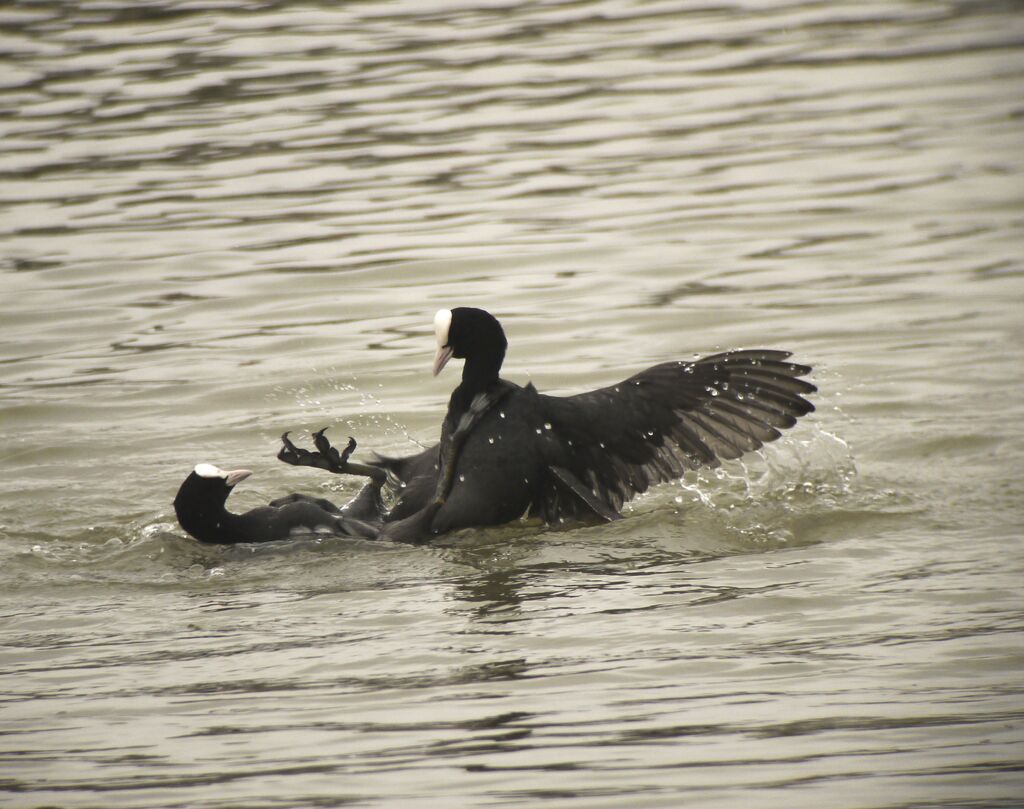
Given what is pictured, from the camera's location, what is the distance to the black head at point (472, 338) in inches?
275

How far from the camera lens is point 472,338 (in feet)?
23.0

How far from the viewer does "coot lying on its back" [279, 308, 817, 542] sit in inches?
273

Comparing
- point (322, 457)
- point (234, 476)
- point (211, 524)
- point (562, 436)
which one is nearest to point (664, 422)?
point (562, 436)

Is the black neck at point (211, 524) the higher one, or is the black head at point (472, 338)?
the black head at point (472, 338)

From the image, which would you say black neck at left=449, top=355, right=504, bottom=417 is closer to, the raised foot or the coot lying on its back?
the coot lying on its back

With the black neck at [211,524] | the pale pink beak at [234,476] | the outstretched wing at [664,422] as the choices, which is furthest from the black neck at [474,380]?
the black neck at [211,524]

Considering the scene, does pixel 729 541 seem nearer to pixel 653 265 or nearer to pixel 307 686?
pixel 307 686

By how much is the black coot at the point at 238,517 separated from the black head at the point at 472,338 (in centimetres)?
75

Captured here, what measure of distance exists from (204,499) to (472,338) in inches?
49.7

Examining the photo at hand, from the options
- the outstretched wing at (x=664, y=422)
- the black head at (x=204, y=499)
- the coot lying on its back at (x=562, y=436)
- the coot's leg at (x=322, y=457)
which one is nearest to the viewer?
the black head at (x=204, y=499)

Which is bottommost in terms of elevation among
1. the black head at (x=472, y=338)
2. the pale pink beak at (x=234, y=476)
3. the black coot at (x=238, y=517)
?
the black coot at (x=238, y=517)

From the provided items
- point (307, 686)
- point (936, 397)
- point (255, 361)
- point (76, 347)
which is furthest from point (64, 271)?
point (307, 686)

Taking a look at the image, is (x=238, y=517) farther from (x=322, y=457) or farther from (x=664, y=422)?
(x=664, y=422)

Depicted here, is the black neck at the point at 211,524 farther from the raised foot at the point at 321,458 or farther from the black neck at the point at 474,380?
the black neck at the point at 474,380
